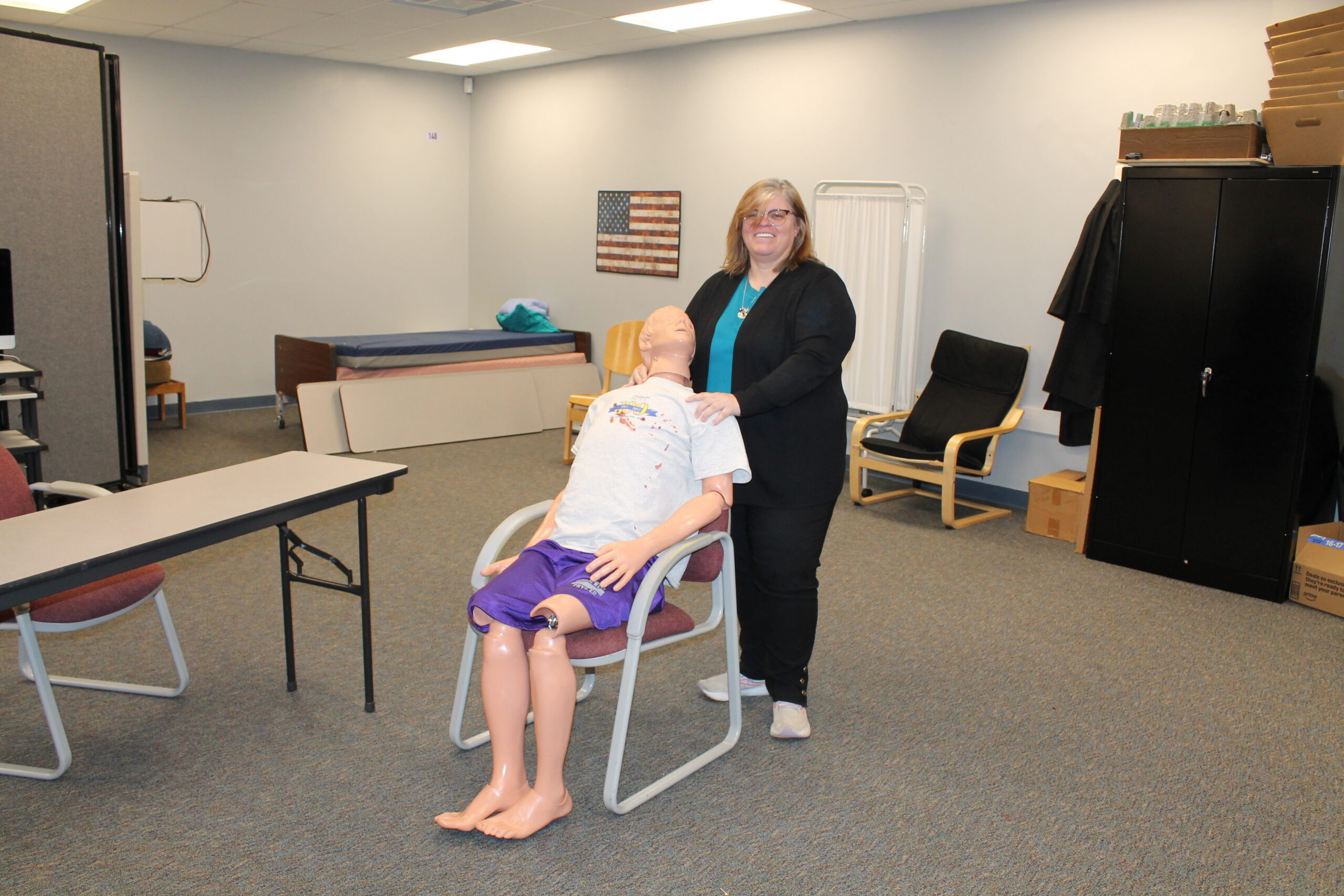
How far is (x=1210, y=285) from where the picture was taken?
3.82 meters

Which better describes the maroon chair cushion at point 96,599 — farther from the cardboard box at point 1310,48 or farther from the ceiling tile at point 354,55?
the ceiling tile at point 354,55

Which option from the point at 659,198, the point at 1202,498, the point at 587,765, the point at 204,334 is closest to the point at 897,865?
the point at 587,765

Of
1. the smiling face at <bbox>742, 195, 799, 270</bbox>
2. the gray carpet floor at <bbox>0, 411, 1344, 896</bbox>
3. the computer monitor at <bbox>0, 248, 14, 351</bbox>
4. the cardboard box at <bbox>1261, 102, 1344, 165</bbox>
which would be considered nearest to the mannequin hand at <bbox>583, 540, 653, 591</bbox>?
the gray carpet floor at <bbox>0, 411, 1344, 896</bbox>

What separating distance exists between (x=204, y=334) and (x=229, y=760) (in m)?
5.29

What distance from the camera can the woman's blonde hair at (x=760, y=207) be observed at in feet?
8.00

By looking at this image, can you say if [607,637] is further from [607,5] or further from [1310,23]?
[607,5]

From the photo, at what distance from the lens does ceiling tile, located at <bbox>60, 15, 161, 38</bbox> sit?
596 centimetres

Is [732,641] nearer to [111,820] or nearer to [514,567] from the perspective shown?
[514,567]

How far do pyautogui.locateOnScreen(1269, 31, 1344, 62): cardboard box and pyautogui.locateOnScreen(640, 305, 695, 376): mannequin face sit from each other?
263cm

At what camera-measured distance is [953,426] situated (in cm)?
496

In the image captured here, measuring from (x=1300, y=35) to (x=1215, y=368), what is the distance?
3.92 feet

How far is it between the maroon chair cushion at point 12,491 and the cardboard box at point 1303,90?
13.6 ft

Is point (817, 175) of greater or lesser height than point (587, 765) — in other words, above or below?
above

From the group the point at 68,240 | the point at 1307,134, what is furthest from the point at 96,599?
the point at 1307,134
